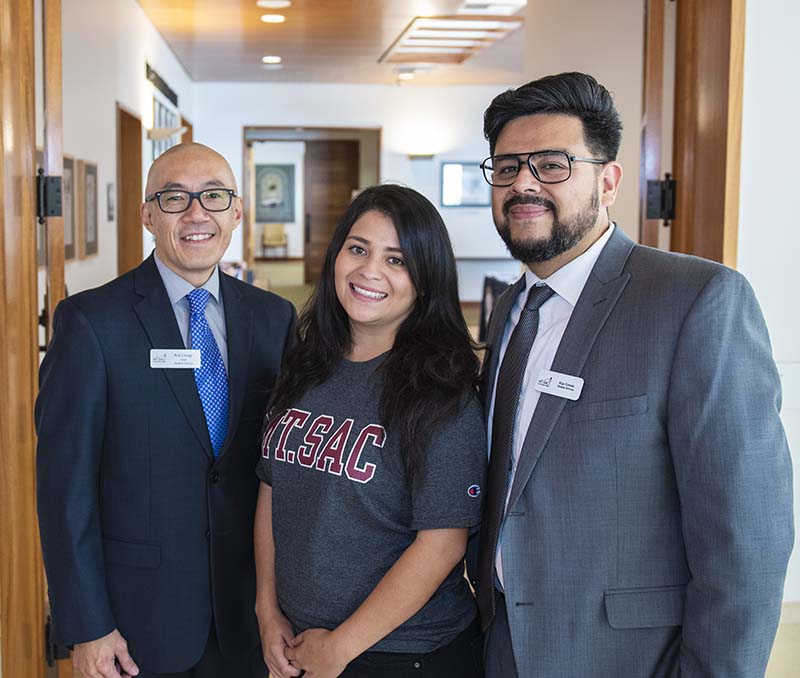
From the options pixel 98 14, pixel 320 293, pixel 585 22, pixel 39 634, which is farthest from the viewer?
pixel 98 14

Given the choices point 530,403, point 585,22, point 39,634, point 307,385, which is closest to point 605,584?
point 530,403

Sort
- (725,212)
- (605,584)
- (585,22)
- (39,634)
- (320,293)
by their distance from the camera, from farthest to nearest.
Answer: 1. (585,22)
2. (39,634)
3. (725,212)
4. (320,293)
5. (605,584)

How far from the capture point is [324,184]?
1628cm

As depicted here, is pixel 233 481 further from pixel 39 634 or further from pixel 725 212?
pixel 725 212

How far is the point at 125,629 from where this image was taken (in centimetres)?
201

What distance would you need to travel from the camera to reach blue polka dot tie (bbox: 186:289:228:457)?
2.05 metres

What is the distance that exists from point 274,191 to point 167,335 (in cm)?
2448

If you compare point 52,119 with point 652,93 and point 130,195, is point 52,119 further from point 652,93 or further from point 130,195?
point 130,195

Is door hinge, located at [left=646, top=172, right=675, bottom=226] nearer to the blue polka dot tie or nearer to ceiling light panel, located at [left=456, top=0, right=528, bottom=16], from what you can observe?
the blue polka dot tie

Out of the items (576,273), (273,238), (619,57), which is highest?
(619,57)

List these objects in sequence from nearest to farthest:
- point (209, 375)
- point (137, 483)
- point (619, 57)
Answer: point (137, 483)
point (209, 375)
point (619, 57)

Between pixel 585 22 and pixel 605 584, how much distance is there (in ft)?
12.5

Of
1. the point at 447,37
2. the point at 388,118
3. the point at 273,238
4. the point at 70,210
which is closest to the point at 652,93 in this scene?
the point at 70,210

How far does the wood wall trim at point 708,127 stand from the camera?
2.33 metres
